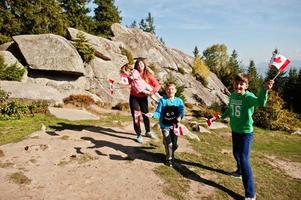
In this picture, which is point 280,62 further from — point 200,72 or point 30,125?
point 200,72

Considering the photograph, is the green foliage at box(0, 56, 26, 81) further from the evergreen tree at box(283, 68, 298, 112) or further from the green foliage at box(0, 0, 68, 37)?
the evergreen tree at box(283, 68, 298, 112)

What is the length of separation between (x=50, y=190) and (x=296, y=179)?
6614 millimetres

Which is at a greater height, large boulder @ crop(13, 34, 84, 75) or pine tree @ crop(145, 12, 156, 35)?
pine tree @ crop(145, 12, 156, 35)

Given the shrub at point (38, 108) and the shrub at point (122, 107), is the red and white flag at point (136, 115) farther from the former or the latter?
the shrub at point (122, 107)

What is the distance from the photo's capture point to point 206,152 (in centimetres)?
941

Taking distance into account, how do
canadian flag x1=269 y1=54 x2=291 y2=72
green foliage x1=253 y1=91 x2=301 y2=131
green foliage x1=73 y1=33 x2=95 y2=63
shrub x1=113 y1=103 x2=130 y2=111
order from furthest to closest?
green foliage x1=253 y1=91 x2=301 y2=131 → green foliage x1=73 y1=33 x2=95 y2=63 → shrub x1=113 y1=103 x2=130 y2=111 → canadian flag x1=269 y1=54 x2=291 y2=72

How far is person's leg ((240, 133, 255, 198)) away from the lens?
6.08 meters

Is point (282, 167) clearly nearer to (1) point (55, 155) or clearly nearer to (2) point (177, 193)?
(2) point (177, 193)

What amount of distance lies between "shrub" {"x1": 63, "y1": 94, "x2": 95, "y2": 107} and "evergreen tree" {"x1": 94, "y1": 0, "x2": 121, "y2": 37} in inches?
1087

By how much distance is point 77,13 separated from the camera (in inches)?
1602

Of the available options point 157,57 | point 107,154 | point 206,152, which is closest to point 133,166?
point 107,154

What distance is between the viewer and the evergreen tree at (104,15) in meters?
43.5

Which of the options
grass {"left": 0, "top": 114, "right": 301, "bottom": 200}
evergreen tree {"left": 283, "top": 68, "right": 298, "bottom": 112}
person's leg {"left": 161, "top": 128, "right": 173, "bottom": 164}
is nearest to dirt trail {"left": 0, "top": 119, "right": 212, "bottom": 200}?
grass {"left": 0, "top": 114, "right": 301, "bottom": 200}

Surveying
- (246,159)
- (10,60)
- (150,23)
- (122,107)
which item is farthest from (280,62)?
(150,23)
